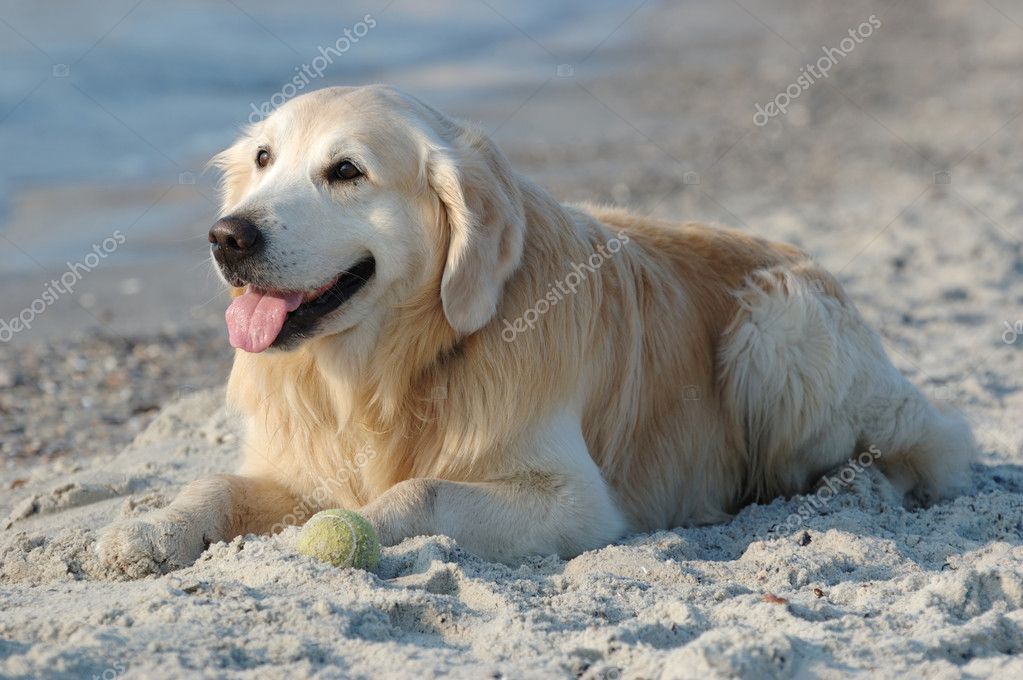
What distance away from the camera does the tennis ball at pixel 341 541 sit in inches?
128

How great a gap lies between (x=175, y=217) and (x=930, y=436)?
6.68m

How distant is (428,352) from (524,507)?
57 cm

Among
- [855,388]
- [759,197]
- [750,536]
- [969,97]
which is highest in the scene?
[969,97]

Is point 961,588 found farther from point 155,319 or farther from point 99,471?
point 155,319

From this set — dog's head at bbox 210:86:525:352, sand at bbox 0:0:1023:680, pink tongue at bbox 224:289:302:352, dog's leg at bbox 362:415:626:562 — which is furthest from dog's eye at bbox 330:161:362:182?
sand at bbox 0:0:1023:680

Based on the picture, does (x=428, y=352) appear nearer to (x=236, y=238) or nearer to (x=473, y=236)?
(x=473, y=236)

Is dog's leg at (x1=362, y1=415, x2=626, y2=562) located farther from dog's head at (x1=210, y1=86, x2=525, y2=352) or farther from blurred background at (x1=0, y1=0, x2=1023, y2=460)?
blurred background at (x1=0, y1=0, x2=1023, y2=460)

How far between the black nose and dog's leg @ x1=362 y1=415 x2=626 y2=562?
0.83 metres

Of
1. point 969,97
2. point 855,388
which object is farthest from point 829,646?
point 969,97

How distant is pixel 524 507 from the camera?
12.5 feet

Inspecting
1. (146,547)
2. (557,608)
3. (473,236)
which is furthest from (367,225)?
(557,608)

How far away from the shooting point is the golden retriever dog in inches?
145

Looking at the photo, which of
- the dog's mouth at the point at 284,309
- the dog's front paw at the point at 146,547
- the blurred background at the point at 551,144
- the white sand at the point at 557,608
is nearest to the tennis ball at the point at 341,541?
the white sand at the point at 557,608

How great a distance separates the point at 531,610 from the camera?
306 cm
